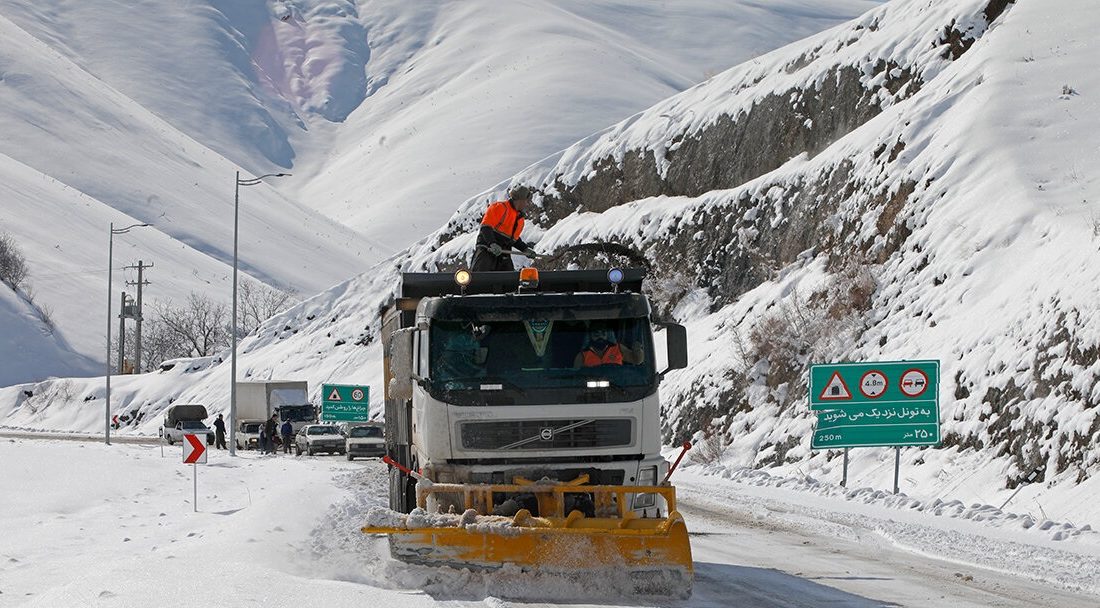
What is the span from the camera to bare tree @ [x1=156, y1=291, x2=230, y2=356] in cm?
11861

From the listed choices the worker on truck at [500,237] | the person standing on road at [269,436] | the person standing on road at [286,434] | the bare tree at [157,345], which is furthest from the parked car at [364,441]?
the bare tree at [157,345]

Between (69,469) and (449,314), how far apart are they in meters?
19.6

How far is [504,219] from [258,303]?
137 metres

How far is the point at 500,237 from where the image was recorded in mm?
14688

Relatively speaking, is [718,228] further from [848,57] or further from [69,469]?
[69,469]

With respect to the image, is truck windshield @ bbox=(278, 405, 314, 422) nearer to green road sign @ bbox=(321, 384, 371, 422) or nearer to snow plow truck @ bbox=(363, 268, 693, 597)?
green road sign @ bbox=(321, 384, 371, 422)

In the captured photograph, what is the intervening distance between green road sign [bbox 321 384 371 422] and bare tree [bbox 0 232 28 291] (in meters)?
88.5

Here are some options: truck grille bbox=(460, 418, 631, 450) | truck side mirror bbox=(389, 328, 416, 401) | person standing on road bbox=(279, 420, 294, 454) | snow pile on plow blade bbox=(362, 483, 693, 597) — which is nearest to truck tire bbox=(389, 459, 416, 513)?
truck side mirror bbox=(389, 328, 416, 401)

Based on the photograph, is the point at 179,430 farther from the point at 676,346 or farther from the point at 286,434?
the point at 676,346

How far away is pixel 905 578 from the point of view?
42.2ft

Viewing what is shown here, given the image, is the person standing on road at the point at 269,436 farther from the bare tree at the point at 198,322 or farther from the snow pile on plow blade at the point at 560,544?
the bare tree at the point at 198,322

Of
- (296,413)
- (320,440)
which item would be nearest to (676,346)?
(320,440)

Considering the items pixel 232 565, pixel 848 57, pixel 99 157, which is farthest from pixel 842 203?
pixel 99 157

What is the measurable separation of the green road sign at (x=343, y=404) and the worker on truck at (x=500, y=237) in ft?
125
